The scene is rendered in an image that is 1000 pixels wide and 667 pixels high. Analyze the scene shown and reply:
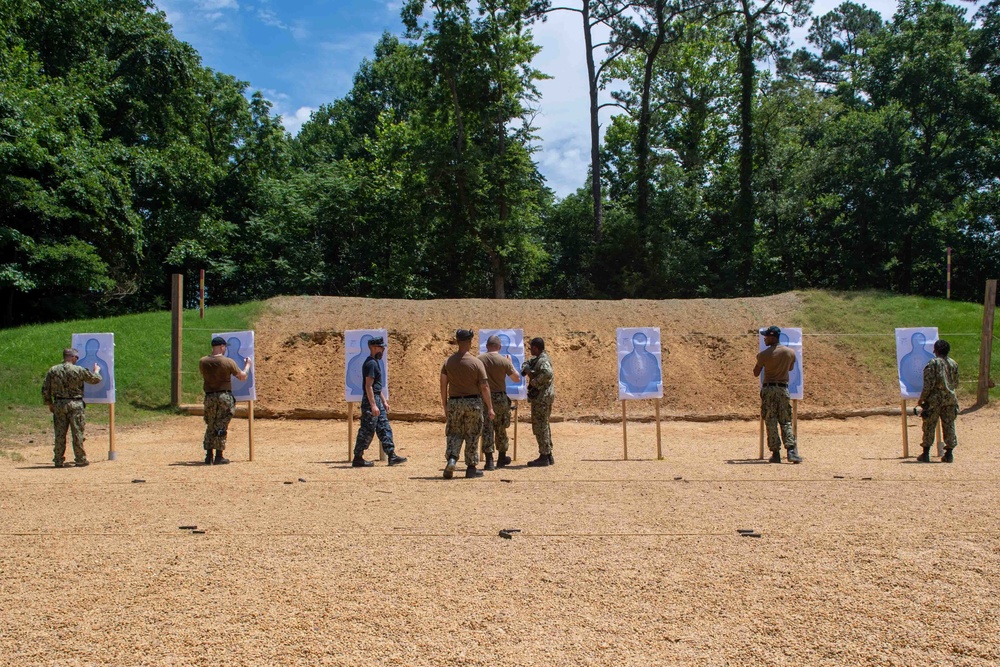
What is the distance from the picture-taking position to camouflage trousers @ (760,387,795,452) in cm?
1175

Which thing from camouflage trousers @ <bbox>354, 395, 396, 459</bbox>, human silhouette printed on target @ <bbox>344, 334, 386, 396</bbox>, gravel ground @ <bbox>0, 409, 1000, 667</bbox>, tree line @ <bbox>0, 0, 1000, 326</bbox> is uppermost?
tree line @ <bbox>0, 0, 1000, 326</bbox>

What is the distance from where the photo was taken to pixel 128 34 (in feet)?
113

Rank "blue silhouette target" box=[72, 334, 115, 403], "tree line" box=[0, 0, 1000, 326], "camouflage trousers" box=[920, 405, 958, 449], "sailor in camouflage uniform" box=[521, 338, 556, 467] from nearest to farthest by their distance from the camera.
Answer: "sailor in camouflage uniform" box=[521, 338, 556, 467] → "camouflage trousers" box=[920, 405, 958, 449] → "blue silhouette target" box=[72, 334, 115, 403] → "tree line" box=[0, 0, 1000, 326]

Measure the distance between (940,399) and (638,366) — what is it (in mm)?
4646

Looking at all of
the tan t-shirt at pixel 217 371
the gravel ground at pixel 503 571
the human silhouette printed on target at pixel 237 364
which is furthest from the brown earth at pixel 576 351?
the gravel ground at pixel 503 571

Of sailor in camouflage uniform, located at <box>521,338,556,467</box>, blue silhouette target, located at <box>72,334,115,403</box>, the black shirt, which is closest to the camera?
the black shirt

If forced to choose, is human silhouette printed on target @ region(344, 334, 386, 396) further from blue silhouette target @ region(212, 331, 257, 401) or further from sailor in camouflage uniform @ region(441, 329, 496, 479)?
sailor in camouflage uniform @ region(441, 329, 496, 479)

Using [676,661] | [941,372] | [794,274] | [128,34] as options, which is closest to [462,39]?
[128,34]

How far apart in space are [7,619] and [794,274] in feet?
117

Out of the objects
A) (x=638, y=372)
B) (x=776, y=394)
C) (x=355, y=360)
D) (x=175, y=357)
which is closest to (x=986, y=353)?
(x=776, y=394)

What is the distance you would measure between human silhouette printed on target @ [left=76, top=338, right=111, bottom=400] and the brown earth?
506 centimetres

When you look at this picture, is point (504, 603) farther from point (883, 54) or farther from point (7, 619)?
point (883, 54)

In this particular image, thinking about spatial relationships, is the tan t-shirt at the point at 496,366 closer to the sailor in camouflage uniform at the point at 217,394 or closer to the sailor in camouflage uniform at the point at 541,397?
the sailor in camouflage uniform at the point at 541,397

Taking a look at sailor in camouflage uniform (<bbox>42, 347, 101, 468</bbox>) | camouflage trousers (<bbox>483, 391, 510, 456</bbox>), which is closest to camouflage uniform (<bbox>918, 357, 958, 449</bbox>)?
camouflage trousers (<bbox>483, 391, 510, 456</bbox>)
